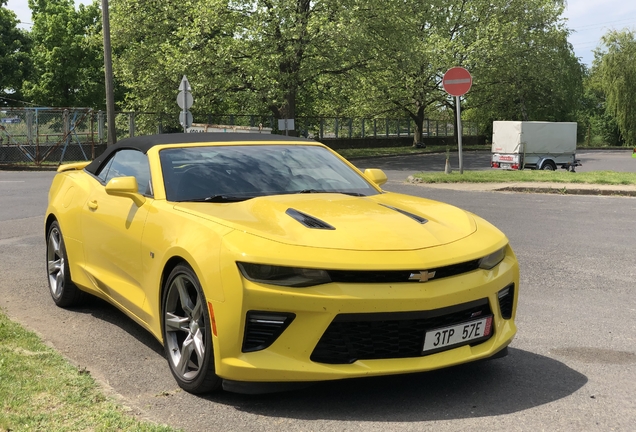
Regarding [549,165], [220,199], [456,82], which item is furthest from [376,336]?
[549,165]

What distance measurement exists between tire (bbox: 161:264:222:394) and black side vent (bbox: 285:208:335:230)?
642 mm

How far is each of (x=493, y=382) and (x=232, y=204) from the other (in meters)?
1.84

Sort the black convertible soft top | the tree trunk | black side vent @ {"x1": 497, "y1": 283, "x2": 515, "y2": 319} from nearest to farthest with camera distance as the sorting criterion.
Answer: black side vent @ {"x1": 497, "y1": 283, "x2": 515, "y2": 319} < the black convertible soft top < the tree trunk

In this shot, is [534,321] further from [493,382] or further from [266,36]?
[266,36]

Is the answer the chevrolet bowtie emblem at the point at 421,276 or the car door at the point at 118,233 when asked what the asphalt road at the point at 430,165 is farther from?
the chevrolet bowtie emblem at the point at 421,276

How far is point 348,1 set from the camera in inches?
1211

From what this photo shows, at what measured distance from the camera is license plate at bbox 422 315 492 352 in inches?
142

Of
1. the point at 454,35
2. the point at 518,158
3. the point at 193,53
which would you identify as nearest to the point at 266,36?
the point at 193,53

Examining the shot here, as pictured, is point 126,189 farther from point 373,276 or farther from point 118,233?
point 373,276

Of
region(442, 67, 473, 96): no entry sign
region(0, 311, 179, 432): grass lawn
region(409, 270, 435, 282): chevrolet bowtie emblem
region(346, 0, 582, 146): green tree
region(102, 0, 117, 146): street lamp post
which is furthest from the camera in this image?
region(346, 0, 582, 146): green tree

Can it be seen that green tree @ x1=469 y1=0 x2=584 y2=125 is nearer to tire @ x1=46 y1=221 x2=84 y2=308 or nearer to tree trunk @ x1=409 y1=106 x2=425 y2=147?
tree trunk @ x1=409 y1=106 x2=425 y2=147

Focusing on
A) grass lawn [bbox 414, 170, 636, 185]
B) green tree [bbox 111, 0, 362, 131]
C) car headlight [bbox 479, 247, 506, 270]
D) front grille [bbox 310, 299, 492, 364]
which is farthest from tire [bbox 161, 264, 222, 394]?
green tree [bbox 111, 0, 362, 131]

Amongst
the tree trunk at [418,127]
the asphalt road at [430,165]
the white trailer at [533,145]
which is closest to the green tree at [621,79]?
the tree trunk at [418,127]

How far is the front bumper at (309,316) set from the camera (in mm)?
3430
